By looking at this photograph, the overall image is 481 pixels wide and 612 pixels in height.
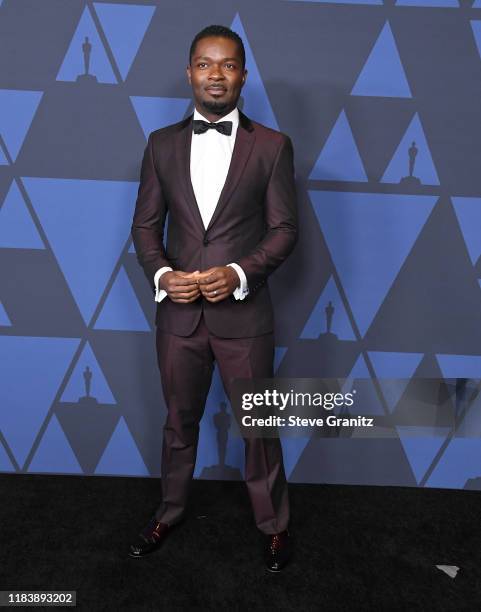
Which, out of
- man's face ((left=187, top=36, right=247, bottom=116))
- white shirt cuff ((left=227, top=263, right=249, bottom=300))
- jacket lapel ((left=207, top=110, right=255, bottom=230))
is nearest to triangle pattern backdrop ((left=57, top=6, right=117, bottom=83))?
man's face ((left=187, top=36, right=247, bottom=116))

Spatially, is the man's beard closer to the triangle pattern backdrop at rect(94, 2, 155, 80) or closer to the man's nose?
the man's nose

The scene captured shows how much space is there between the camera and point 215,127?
7.01ft

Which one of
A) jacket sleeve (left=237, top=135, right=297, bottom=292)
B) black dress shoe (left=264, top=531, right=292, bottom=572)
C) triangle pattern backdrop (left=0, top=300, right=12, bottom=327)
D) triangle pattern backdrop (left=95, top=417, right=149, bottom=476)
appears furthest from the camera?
triangle pattern backdrop (left=95, top=417, right=149, bottom=476)

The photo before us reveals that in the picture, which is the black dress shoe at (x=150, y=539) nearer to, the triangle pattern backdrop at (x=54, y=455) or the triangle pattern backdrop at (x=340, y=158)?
the triangle pattern backdrop at (x=54, y=455)

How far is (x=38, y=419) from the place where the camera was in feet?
9.82

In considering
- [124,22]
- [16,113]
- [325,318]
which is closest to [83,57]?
[124,22]

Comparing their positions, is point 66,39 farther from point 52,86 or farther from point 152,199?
point 152,199

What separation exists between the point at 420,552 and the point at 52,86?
2.57 m

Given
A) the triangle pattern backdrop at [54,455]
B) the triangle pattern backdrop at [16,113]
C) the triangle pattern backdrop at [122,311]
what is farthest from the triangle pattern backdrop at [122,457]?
the triangle pattern backdrop at [16,113]

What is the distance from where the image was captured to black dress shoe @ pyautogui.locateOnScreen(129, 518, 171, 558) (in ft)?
7.59

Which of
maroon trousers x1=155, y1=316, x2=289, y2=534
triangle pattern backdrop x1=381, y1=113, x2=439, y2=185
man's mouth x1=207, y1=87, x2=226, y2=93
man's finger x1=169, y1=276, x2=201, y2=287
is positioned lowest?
maroon trousers x1=155, y1=316, x2=289, y2=534

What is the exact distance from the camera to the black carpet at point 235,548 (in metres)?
2.12

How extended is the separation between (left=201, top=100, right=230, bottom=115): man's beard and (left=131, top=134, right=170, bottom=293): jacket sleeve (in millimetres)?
287

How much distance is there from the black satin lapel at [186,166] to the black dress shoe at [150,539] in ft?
3.97
